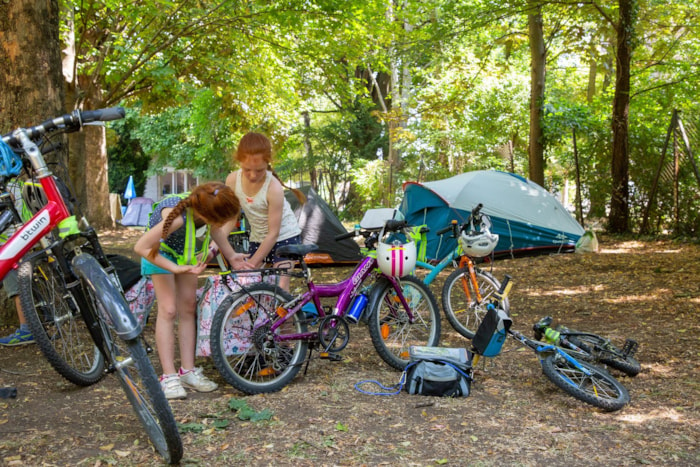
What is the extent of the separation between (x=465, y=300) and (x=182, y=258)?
2.63m

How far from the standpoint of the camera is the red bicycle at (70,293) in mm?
2611

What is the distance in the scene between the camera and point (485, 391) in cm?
389

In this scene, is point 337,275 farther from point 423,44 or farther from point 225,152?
point 225,152

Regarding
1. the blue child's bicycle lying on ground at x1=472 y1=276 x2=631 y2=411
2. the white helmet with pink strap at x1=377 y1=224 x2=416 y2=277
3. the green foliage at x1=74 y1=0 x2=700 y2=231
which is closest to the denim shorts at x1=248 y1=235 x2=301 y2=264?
the white helmet with pink strap at x1=377 y1=224 x2=416 y2=277

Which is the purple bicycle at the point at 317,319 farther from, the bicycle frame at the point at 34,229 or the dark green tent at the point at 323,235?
the dark green tent at the point at 323,235

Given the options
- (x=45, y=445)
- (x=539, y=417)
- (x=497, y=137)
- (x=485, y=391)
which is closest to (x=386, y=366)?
(x=485, y=391)

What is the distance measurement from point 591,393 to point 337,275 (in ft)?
18.2

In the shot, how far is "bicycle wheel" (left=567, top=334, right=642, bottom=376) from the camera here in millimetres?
4059

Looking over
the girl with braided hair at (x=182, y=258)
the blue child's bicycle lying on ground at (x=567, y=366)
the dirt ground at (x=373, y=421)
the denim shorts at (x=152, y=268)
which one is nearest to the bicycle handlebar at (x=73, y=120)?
the girl with braided hair at (x=182, y=258)

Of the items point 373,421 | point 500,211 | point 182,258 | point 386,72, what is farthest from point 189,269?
point 386,72

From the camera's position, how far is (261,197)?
13.3 ft

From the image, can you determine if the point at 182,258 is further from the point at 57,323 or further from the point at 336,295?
the point at 336,295

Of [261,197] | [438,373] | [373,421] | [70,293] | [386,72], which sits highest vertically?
[386,72]

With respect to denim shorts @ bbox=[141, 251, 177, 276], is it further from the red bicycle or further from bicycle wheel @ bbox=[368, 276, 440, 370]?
bicycle wheel @ bbox=[368, 276, 440, 370]
